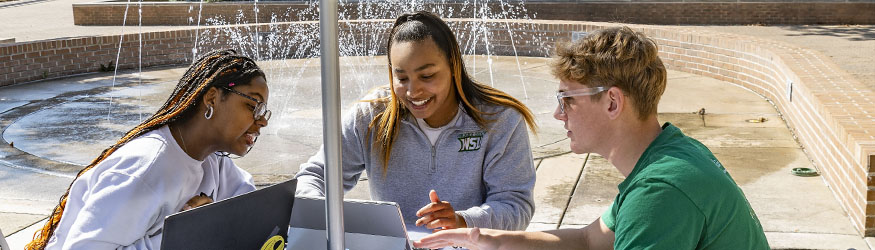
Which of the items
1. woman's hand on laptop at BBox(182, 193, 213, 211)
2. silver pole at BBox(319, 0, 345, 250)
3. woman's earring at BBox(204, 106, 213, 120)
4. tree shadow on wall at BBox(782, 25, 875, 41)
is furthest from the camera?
tree shadow on wall at BBox(782, 25, 875, 41)

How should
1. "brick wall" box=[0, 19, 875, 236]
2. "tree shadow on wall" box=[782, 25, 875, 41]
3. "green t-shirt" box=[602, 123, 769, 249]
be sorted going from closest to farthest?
"green t-shirt" box=[602, 123, 769, 249] < "brick wall" box=[0, 19, 875, 236] < "tree shadow on wall" box=[782, 25, 875, 41]

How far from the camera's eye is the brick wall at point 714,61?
5301 mm

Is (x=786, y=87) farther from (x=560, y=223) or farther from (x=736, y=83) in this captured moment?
(x=560, y=223)

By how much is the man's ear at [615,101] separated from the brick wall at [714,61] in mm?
1158

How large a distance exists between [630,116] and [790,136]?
5528 mm

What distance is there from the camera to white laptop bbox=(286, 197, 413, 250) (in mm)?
2318

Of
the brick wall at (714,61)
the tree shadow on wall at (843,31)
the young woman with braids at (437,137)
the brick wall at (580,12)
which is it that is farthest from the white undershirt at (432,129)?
the brick wall at (580,12)

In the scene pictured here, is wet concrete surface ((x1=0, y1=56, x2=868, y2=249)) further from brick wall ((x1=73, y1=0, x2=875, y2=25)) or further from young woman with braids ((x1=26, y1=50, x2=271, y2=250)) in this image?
brick wall ((x1=73, y1=0, x2=875, y2=25))

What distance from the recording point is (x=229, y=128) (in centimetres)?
280

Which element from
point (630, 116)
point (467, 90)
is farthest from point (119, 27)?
point (630, 116)

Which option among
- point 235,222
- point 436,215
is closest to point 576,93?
point 436,215

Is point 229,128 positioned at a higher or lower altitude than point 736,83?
higher

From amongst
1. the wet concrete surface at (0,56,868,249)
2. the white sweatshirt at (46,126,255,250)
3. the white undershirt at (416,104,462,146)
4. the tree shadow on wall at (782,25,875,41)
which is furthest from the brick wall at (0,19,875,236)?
the tree shadow on wall at (782,25,875,41)

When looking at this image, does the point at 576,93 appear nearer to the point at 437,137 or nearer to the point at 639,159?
the point at 639,159
